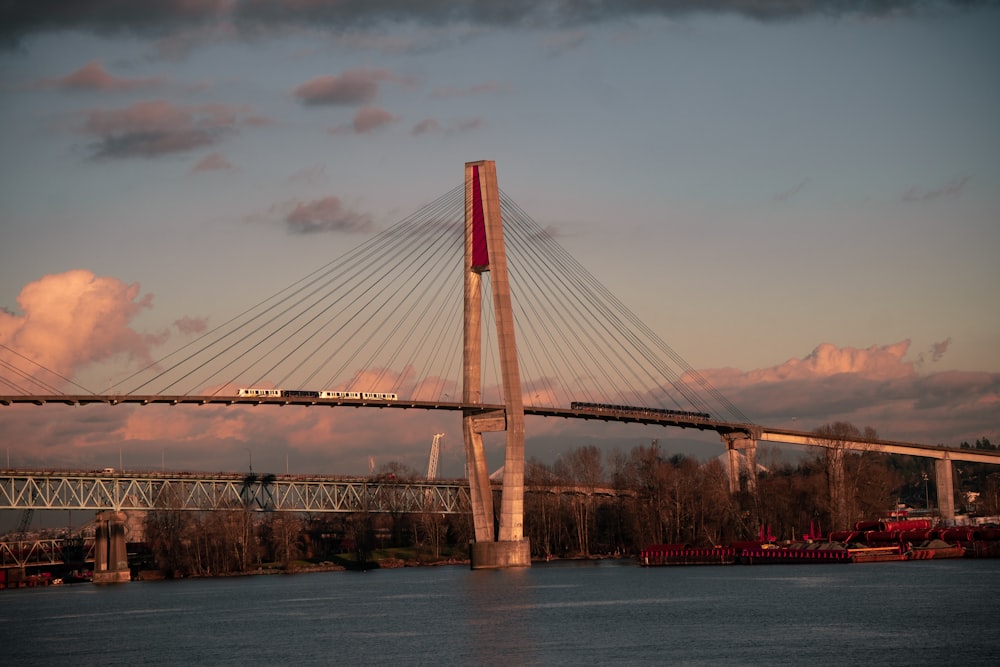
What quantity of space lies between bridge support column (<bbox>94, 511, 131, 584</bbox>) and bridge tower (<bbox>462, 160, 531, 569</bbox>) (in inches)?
1649

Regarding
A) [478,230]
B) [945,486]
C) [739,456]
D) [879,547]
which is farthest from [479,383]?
[945,486]

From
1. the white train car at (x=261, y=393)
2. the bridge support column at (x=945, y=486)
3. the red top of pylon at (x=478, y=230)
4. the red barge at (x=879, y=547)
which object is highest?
the red top of pylon at (x=478, y=230)

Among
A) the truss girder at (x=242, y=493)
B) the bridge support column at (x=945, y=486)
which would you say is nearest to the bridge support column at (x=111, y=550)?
the truss girder at (x=242, y=493)

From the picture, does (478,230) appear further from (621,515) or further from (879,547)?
(621,515)

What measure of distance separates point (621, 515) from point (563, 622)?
72286 mm

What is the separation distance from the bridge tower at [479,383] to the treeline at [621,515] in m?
32.1

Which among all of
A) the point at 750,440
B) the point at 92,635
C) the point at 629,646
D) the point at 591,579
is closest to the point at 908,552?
the point at 591,579

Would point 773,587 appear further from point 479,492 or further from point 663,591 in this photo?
point 479,492

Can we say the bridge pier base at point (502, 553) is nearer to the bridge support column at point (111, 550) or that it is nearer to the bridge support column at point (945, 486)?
the bridge support column at point (111, 550)

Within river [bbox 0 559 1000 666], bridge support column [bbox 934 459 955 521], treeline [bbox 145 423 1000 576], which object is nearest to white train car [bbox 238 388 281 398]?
river [bbox 0 559 1000 666]

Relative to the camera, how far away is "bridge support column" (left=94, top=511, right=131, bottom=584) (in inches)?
4473

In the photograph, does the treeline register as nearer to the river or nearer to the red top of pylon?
the river

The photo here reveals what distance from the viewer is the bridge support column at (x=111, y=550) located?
4473 inches

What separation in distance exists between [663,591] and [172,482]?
65.3 meters
